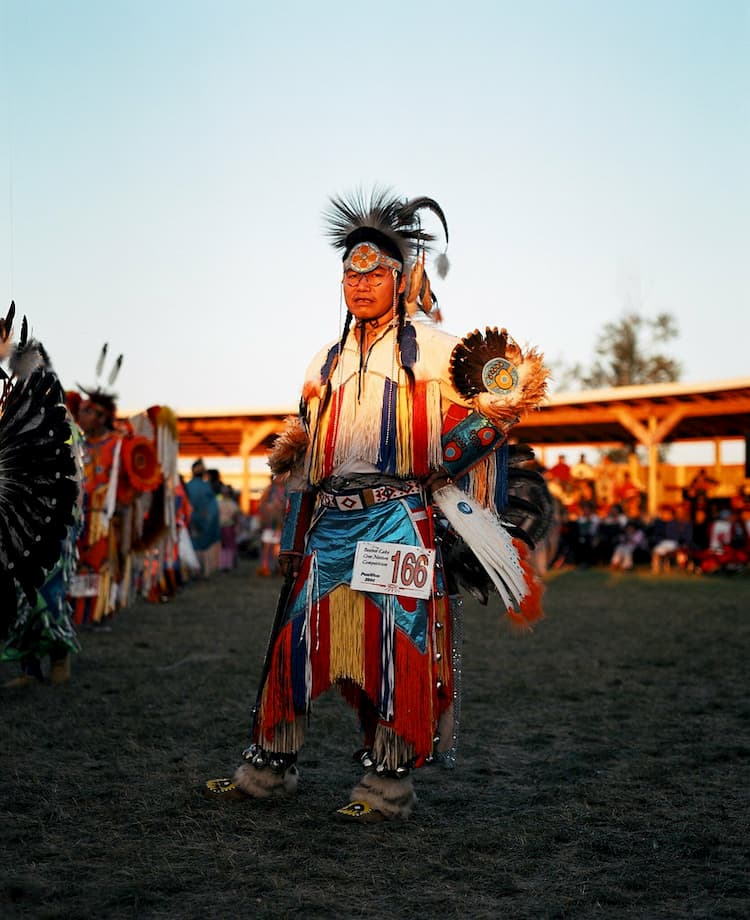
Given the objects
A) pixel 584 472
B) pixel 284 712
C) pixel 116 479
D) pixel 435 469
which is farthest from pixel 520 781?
pixel 584 472

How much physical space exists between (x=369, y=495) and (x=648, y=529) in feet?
47.0

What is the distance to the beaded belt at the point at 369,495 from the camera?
3.11 meters

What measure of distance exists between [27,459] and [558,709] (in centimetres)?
288

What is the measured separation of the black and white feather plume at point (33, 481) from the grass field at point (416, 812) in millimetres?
757

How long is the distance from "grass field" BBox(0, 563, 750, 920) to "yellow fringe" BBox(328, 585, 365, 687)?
0.44 metres

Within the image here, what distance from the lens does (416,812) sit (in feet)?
10.2

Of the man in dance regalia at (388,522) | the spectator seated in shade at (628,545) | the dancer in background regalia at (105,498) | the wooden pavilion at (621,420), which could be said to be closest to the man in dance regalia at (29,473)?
the man in dance regalia at (388,522)

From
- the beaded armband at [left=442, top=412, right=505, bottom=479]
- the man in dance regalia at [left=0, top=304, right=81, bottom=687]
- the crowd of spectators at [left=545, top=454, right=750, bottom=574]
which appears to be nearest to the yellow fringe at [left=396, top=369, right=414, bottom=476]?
the beaded armband at [left=442, top=412, right=505, bottom=479]

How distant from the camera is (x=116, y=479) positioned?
23.0ft

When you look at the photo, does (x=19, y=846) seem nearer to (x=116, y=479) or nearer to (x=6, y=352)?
(x=6, y=352)

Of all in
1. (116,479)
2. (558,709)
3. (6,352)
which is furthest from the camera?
(116,479)

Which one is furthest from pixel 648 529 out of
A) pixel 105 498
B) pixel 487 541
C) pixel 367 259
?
pixel 367 259

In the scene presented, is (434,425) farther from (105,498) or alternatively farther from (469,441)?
(105,498)

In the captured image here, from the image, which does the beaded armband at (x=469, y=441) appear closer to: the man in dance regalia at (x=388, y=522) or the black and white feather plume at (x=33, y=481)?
the man in dance regalia at (x=388, y=522)
